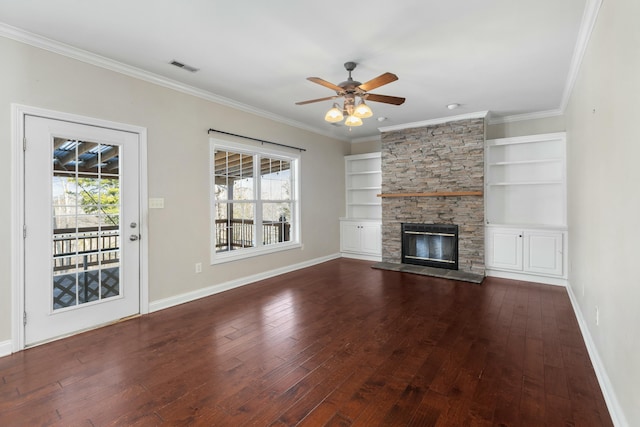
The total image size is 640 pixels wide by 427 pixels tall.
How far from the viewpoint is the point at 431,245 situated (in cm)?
563

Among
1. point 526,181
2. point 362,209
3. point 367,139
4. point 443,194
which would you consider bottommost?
point 362,209

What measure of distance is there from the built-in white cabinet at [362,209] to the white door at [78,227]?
4.31 meters

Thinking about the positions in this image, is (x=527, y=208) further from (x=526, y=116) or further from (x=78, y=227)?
(x=78, y=227)

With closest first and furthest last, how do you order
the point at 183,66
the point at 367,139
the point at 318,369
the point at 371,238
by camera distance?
the point at 318,369 < the point at 183,66 < the point at 371,238 < the point at 367,139

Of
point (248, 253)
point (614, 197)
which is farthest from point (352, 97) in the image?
point (248, 253)

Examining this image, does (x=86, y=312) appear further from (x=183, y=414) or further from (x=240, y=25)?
(x=240, y=25)

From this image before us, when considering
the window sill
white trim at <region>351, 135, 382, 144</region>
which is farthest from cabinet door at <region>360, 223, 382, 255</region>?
white trim at <region>351, 135, 382, 144</region>

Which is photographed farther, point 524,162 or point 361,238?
point 361,238

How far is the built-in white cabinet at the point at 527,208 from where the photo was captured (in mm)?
4633

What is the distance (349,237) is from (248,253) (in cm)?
270

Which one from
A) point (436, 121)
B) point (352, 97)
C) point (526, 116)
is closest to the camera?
point (352, 97)

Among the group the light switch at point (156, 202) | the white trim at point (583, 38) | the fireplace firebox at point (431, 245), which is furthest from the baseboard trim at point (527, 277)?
the light switch at point (156, 202)

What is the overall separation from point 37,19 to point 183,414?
125 inches

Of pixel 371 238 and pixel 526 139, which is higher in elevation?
pixel 526 139
